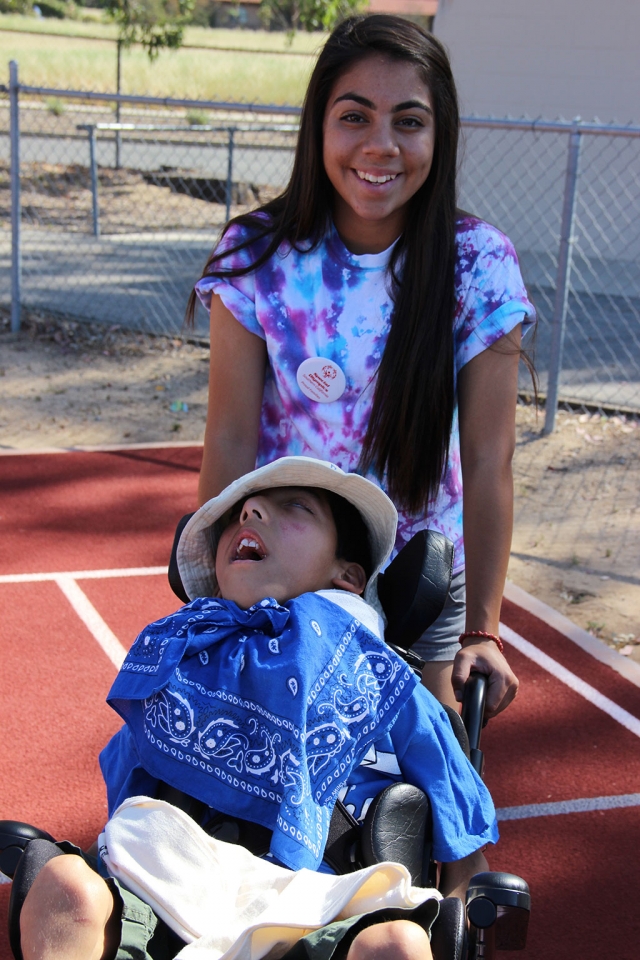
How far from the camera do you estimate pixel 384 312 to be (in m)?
2.48

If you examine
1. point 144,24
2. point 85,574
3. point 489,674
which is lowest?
point 85,574

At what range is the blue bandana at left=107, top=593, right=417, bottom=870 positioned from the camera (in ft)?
6.28

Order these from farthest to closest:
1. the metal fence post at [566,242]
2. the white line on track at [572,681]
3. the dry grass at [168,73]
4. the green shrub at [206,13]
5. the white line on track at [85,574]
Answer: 1. the green shrub at [206,13]
2. the dry grass at [168,73]
3. the metal fence post at [566,242]
4. the white line on track at [85,574]
5. the white line on track at [572,681]

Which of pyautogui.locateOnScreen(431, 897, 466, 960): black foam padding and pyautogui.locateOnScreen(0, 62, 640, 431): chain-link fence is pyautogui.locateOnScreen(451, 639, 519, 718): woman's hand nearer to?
pyautogui.locateOnScreen(431, 897, 466, 960): black foam padding

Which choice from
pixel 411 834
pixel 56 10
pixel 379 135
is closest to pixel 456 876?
pixel 411 834

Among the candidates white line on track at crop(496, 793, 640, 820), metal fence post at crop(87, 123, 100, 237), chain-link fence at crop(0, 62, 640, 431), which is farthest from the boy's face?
metal fence post at crop(87, 123, 100, 237)

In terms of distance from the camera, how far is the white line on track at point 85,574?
505 centimetres

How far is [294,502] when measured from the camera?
2.26 meters

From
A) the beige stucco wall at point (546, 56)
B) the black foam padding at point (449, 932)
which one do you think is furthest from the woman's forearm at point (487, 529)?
the beige stucco wall at point (546, 56)

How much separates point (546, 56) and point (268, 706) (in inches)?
531

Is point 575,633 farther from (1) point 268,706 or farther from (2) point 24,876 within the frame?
(2) point 24,876

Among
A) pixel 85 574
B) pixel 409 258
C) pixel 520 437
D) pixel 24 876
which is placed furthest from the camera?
pixel 520 437

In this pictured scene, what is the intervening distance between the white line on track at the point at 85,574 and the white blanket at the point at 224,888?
330 cm

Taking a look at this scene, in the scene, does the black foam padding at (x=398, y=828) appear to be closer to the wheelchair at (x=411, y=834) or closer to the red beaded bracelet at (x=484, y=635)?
the wheelchair at (x=411, y=834)
